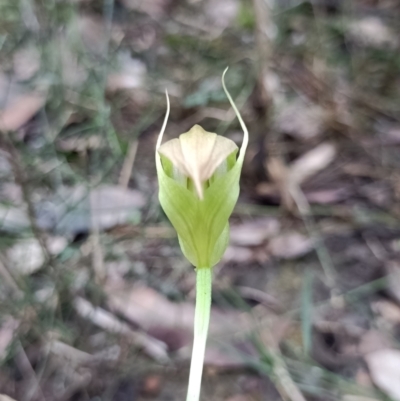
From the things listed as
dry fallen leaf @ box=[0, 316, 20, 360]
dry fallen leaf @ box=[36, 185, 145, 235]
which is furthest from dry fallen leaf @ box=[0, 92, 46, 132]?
dry fallen leaf @ box=[0, 316, 20, 360]

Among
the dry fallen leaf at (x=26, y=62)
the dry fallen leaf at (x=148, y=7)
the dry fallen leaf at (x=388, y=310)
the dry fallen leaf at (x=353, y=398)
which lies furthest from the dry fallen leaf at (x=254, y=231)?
the dry fallen leaf at (x=148, y=7)

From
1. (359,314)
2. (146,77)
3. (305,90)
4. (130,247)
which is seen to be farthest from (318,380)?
(146,77)

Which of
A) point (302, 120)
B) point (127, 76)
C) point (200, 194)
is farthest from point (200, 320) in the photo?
point (127, 76)

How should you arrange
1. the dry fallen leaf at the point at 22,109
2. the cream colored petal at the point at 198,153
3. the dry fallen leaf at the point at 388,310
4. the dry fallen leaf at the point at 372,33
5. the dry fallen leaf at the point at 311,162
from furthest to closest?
1. the dry fallen leaf at the point at 372,33
2. the dry fallen leaf at the point at 22,109
3. the dry fallen leaf at the point at 311,162
4. the dry fallen leaf at the point at 388,310
5. the cream colored petal at the point at 198,153

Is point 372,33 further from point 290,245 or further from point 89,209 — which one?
point 89,209

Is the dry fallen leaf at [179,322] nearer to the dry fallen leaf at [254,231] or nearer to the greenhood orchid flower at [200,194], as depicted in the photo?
the dry fallen leaf at [254,231]

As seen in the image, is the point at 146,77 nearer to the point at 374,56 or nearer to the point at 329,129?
the point at 329,129

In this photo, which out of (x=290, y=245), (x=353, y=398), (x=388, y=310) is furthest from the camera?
(x=290, y=245)
